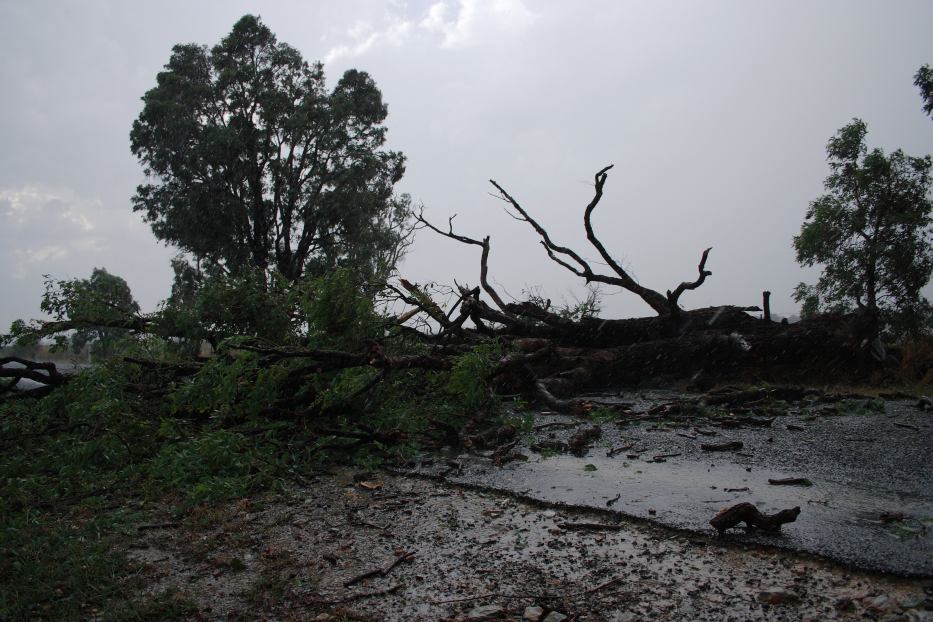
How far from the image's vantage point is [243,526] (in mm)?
3102

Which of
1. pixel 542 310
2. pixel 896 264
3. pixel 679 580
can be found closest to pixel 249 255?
pixel 542 310

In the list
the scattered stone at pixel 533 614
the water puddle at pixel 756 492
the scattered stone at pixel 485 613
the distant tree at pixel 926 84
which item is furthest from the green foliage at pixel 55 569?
the distant tree at pixel 926 84

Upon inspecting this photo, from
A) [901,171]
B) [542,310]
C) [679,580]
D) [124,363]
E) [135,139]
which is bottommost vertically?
[679,580]

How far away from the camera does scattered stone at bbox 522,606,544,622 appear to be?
2020 millimetres

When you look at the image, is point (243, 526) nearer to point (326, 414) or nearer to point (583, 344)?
point (326, 414)

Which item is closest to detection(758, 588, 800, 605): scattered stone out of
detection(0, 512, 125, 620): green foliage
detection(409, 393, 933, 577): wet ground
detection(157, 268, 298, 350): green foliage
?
detection(409, 393, 933, 577): wet ground

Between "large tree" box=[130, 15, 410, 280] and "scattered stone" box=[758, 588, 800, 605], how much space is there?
18.3 meters

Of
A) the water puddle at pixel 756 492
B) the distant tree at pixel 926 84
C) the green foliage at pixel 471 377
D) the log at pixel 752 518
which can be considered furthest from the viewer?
the distant tree at pixel 926 84

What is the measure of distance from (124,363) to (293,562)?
342cm

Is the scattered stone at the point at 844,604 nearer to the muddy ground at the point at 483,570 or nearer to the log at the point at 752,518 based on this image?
the muddy ground at the point at 483,570

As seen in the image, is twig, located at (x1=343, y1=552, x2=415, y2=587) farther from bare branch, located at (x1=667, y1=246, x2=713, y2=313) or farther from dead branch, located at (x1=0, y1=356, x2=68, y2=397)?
bare branch, located at (x1=667, y1=246, x2=713, y2=313)

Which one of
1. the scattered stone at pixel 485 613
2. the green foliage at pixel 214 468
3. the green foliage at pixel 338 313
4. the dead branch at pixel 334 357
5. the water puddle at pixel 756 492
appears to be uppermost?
the green foliage at pixel 338 313

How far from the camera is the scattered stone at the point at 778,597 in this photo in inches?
78.2

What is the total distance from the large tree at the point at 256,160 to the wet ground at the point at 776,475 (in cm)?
1602
